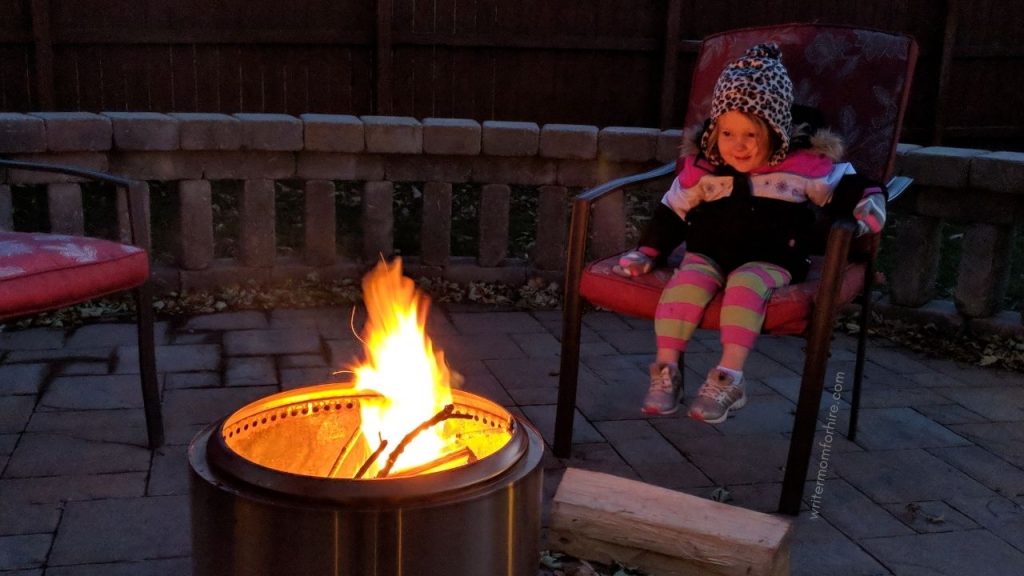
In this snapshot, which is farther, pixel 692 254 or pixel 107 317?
pixel 107 317

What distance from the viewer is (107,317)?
167 inches

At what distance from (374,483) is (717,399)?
4.39 ft

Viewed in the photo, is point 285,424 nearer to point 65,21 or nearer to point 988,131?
point 65,21

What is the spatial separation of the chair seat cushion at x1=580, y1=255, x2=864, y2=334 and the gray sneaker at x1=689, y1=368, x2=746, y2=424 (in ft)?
0.54

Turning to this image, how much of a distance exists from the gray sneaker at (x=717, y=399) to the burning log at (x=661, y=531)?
10.4 inches

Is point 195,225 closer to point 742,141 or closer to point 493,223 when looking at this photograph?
point 493,223

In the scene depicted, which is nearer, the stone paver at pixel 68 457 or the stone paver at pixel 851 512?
the stone paver at pixel 851 512

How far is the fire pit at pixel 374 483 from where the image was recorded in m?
1.50

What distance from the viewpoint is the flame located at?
1.88 metres

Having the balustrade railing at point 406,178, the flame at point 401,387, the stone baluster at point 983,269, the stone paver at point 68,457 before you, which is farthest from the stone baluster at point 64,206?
the stone baluster at point 983,269

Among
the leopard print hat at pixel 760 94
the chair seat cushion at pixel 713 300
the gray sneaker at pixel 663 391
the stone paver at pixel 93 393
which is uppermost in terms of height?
the leopard print hat at pixel 760 94

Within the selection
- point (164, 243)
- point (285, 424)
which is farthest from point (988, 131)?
point (285, 424)

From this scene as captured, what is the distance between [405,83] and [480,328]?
432 centimetres

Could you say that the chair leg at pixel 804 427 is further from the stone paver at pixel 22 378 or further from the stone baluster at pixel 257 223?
the stone baluster at pixel 257 223
